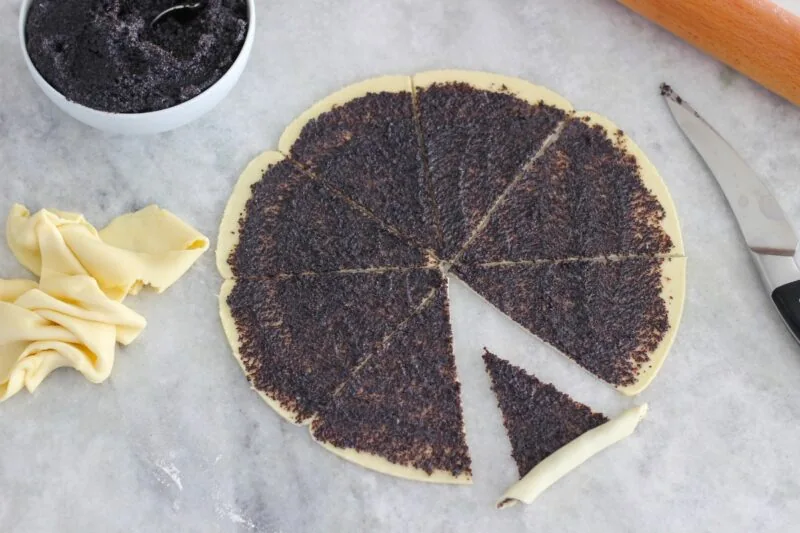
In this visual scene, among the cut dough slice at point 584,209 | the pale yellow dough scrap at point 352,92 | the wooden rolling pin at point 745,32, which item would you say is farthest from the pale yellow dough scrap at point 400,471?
the wooden rolling pin at point 745,32

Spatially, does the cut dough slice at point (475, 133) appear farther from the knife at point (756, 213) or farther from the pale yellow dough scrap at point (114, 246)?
the pale yellow dough scrap at point (114, 246)

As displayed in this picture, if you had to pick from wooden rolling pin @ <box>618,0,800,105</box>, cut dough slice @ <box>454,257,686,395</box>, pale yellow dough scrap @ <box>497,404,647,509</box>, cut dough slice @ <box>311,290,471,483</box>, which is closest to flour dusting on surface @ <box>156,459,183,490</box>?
cut dough slice @ <box>311,290,471,483</box>

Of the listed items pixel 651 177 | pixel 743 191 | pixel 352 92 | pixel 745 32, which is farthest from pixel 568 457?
pixel 745 32

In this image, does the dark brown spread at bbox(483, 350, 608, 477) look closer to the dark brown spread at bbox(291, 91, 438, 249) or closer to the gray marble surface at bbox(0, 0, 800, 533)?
the gray marble surface at bbox(0, 0, 800, 533)

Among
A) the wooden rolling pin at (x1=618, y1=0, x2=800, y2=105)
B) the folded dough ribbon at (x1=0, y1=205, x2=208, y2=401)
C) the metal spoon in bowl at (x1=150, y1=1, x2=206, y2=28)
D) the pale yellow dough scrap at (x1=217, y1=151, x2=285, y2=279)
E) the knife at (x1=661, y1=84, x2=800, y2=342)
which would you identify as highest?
the wooden rolling pin at (x1=618, y1=0, x2=800, y2=105)

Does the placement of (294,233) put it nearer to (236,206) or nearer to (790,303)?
(236,206)

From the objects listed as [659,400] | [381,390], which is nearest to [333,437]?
[381,390]
